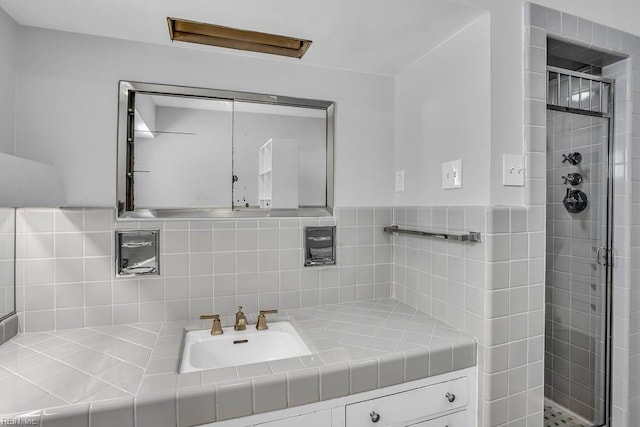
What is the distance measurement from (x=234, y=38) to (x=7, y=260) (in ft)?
4.36

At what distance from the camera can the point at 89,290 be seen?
1.49 m

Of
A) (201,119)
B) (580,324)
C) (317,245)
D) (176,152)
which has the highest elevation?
(201,119)

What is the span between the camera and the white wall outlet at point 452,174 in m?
1.49

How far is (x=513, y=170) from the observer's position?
137 centimetres

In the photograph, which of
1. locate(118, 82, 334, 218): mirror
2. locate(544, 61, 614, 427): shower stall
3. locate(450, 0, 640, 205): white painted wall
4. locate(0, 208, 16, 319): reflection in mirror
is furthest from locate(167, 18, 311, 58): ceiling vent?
locate(544, 61, 614, 427): shower stall

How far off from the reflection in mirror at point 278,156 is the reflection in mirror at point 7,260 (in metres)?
0.91

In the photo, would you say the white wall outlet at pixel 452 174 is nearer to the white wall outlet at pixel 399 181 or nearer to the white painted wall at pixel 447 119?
the white painted wall at pixel 447 119

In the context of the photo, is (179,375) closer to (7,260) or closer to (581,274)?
(7,260)

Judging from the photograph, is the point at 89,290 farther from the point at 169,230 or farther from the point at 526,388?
the point at 526,388

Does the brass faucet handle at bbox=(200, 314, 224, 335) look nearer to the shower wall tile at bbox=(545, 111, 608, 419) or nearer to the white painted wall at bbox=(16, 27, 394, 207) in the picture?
the white painted wall at bbox=(16, 27, 394, 207)

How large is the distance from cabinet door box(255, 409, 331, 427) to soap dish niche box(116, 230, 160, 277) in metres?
0.89

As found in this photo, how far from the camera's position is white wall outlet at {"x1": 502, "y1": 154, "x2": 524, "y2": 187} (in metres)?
1.36

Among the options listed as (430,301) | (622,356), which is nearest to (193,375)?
(430,301)

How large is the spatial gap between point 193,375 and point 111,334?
60cm
